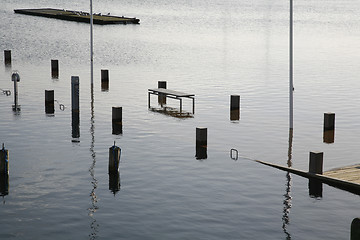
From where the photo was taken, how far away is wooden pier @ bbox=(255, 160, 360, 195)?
24.5m

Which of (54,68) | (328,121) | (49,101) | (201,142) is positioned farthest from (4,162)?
(54,68)

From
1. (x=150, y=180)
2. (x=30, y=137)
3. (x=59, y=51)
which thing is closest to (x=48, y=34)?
(x=59, y=51)

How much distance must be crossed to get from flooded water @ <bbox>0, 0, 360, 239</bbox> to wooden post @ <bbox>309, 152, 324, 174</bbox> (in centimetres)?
61

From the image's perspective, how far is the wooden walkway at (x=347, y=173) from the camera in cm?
2509

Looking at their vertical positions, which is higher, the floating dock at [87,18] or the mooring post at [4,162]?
the floating dock at [87,18]

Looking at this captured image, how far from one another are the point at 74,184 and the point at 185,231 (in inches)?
225

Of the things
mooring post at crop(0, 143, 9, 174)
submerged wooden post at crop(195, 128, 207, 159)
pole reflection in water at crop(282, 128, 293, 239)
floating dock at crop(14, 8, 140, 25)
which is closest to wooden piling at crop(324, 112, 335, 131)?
pole reflection in water at crop(282, 128, 293, 239)

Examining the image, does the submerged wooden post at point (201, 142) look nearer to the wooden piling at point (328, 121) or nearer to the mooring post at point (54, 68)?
the wooden piling at point (328, 121)

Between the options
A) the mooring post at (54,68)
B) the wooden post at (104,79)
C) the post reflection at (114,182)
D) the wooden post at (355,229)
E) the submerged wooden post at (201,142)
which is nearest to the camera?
the wooden post at (355,229)

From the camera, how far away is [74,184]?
82.8 ft

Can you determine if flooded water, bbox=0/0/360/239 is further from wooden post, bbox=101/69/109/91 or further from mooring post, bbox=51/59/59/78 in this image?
mooring post, bbox=51/59/59/78

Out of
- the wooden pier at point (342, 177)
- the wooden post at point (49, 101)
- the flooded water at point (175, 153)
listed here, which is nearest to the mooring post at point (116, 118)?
the flooded water at point (175, 153)

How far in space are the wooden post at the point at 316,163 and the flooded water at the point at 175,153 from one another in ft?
1.99

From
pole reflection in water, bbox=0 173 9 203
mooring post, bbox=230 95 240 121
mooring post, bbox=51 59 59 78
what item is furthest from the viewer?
mooring post, bbox=51 59 59 78
